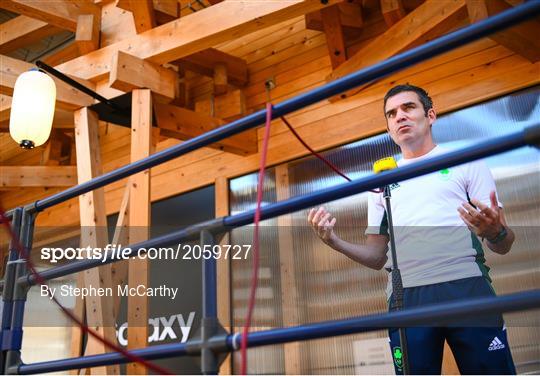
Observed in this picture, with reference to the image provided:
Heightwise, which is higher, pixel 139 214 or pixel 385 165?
pixel 139 214

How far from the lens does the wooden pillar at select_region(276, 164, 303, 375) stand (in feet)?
13.1

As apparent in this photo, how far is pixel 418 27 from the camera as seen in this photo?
11.2 ft

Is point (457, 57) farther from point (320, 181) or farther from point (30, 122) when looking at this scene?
point (30, 122)

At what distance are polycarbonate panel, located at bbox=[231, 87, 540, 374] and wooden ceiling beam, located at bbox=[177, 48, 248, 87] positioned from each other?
875 mm

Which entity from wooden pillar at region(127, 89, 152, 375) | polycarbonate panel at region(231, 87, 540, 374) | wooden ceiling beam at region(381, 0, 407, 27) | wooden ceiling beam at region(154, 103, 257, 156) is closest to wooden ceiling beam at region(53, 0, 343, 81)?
wooden pillar at region(127, 89, 152, 375)

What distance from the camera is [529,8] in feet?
3.33

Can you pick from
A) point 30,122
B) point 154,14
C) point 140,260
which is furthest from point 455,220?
point 154,14

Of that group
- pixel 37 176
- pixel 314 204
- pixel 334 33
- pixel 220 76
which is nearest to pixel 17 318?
pixel 314 204

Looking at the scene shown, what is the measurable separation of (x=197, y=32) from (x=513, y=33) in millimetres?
1833

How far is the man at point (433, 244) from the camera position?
1.63 metres

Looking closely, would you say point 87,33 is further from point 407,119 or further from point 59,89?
point 407,119

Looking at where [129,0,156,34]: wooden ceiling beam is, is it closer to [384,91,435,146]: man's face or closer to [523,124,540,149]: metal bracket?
[384,91,435,146]: man's face

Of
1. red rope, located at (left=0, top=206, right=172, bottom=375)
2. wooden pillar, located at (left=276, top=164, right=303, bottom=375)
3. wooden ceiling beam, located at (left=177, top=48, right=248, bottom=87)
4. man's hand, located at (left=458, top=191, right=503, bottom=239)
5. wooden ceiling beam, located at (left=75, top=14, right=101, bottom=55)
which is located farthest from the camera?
wooden ceiling beam, located at (left=177, top=48, right=248, bottom=87)

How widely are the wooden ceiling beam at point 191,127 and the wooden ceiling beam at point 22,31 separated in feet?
5.13
